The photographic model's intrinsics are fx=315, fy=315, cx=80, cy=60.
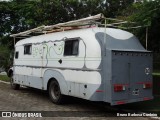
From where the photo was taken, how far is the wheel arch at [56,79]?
38.5 feet

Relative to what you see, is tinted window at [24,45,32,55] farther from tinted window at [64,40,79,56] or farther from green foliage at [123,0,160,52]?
green foliage at [123,0,160,52]

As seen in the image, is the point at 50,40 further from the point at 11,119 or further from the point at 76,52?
the point at 11,119

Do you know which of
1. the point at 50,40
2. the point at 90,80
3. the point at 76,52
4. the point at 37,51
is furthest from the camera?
the point at 37,51

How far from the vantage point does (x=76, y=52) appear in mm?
11180

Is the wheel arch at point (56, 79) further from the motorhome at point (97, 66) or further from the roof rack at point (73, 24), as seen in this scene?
the roof rack at point (73, 24)

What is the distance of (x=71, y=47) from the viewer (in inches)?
453

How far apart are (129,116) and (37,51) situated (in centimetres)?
552

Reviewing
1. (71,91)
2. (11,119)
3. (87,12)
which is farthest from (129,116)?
(87,12)

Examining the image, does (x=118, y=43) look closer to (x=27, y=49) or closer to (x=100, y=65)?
(x=100, y=65)

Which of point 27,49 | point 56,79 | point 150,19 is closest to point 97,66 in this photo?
point 56,79

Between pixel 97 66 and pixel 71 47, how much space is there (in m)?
1.71

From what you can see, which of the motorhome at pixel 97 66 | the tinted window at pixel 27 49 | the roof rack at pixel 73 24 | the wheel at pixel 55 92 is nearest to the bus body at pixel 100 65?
the motorhome at pixel 97 66

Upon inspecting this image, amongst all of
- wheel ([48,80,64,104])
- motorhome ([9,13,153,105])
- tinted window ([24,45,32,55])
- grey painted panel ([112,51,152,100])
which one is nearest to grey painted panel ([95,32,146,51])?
motorhome ([9,13,153,105])

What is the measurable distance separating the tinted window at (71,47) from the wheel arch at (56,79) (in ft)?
3.18
